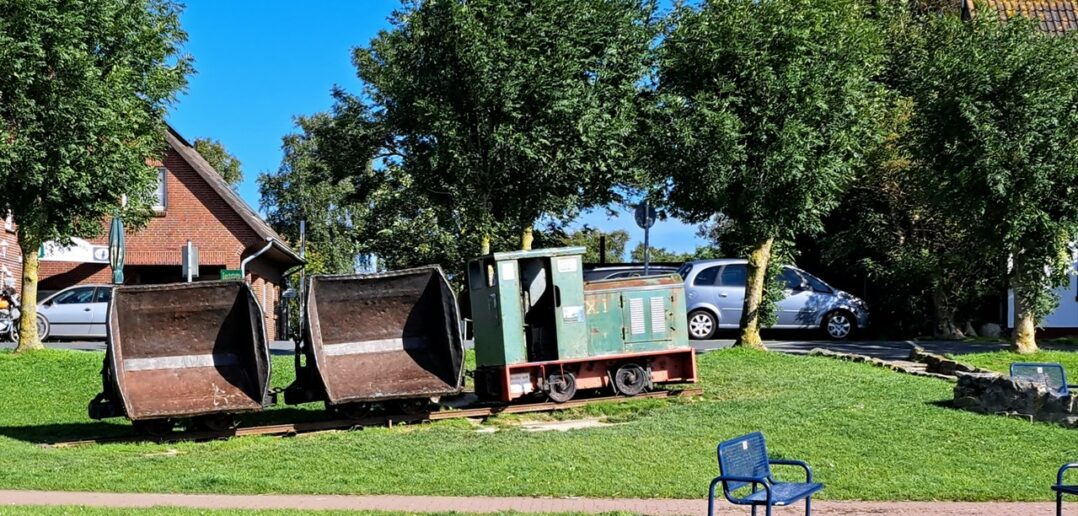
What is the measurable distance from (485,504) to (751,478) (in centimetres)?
289

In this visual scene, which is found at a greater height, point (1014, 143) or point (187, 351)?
point (1014, 143)

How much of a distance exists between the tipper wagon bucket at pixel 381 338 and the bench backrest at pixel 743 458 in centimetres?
692

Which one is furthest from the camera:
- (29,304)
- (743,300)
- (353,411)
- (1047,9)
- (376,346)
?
(1047,9)

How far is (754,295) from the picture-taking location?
20234mm

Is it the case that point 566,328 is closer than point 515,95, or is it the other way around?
point 566,328

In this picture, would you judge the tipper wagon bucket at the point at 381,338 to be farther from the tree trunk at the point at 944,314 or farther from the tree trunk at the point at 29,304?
the tree trunk at the point at 944,314

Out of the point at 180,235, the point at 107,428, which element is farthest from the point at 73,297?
the point at 107,428

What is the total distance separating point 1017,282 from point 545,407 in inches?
392

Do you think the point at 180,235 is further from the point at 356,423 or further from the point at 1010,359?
the point at 1010,359

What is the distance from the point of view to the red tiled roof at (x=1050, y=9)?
3128cm

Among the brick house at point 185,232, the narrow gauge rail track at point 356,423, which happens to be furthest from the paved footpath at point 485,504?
the brick house at point 185,232

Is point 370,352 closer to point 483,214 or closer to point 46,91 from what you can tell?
point 483,214

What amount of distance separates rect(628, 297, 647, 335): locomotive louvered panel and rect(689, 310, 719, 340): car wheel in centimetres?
778

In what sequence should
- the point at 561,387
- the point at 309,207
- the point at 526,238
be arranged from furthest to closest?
the point at 309,207
the point at 526,238
the point at 561,387
